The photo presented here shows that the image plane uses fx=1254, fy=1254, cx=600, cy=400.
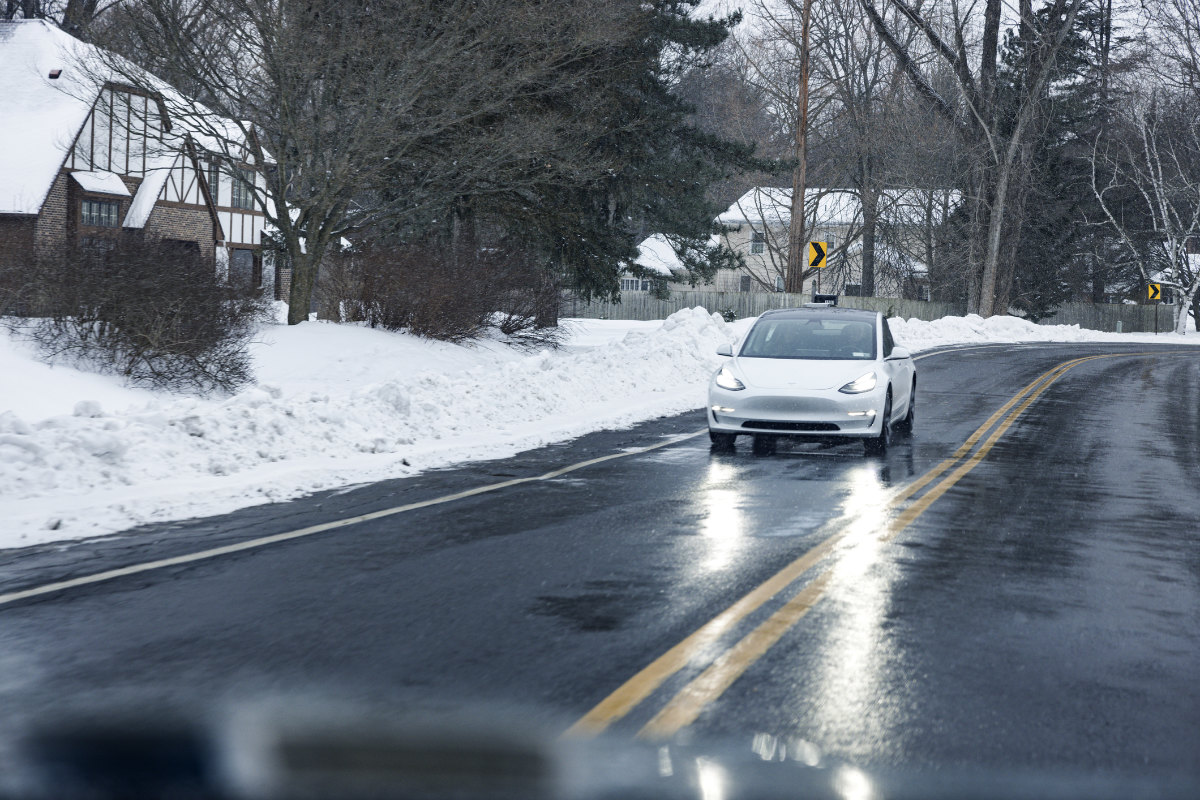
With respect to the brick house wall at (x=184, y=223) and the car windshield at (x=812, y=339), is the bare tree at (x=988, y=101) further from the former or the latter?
the car windshield at (x=812, y=339)

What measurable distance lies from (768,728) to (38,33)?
139ft

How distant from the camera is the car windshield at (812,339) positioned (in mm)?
14461

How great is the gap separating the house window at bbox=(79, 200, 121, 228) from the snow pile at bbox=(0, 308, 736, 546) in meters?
20.9

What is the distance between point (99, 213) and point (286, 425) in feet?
103

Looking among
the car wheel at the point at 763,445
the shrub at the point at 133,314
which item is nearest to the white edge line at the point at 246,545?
the car wheel at the point at 763,445

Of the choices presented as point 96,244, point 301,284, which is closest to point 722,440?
point 96,244

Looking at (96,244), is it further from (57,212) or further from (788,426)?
(57,212)

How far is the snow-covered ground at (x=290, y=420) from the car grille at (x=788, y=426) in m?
2.47

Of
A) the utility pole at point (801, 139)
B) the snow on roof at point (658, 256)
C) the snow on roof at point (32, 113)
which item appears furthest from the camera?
the snow on roof at point (658, 256)

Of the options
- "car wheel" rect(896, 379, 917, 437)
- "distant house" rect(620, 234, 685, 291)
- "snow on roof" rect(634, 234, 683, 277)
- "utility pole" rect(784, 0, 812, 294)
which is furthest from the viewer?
"distant house" rect(620, 234, 685, 291)

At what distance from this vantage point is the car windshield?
1446 centimetres

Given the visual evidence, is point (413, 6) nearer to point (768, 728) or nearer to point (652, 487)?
point (652, 487)

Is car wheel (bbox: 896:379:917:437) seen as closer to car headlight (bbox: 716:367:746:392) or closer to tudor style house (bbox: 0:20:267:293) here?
car headlight (bbox: 716:367:746:392)

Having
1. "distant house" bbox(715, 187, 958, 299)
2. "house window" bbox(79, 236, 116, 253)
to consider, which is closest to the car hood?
"house window" bbox(79, 236, 116, 253)
